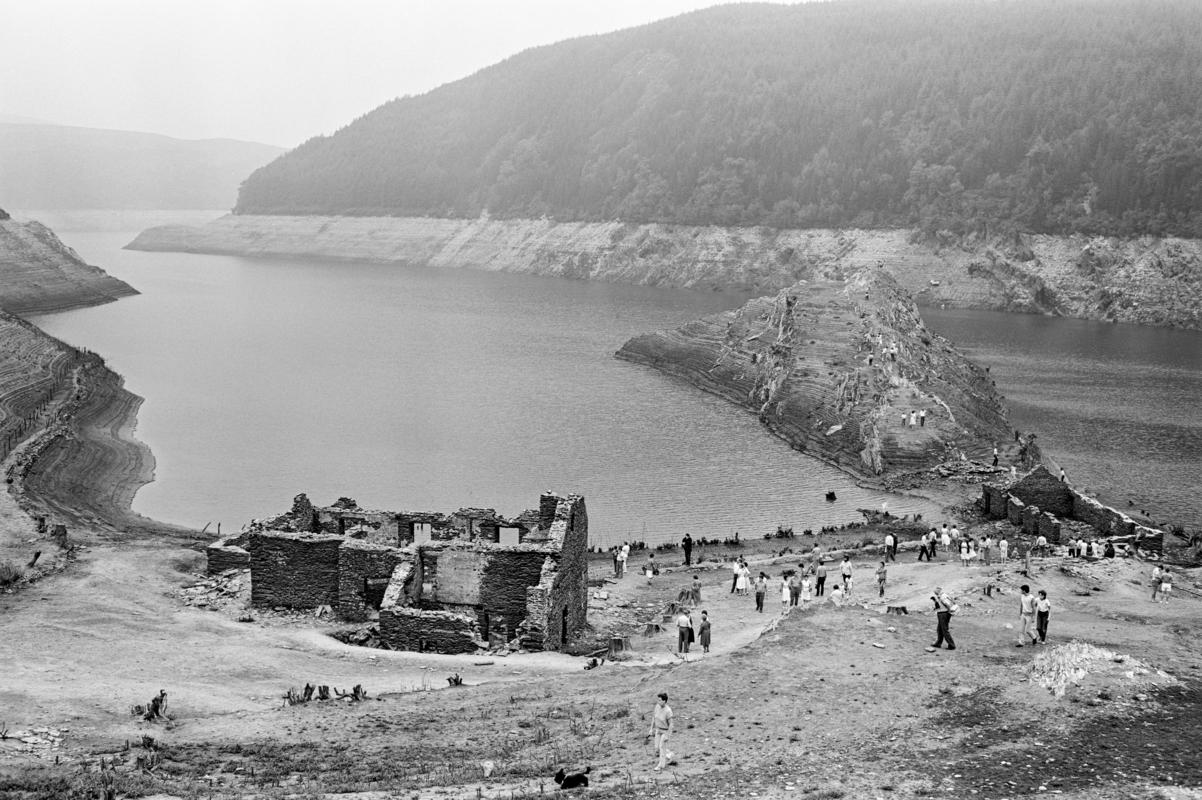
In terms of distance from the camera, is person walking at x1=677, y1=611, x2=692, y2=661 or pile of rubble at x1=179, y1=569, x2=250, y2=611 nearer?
person walking at x1=677, y1=611, x2=692, y2=661

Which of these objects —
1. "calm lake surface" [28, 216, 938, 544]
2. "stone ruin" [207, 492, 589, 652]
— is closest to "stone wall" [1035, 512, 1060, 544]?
"calm lake surface" [28, 216, 938, 544]

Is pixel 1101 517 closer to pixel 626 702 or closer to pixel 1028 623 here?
pixel 1028 623

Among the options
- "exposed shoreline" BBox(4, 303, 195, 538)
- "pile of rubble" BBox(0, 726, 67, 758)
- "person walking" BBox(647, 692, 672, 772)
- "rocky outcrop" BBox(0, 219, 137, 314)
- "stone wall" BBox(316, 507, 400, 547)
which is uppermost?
"rocky outcrop" BBox(0, 219, 137, 314)

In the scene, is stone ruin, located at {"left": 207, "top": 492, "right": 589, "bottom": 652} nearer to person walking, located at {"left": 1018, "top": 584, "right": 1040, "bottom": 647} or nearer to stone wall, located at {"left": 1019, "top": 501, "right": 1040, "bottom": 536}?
A: person walking, located at {"left": 1018, "top": 584, "right": 1040, "bottom": 647}

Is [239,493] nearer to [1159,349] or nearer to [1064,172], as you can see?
[1159,349]

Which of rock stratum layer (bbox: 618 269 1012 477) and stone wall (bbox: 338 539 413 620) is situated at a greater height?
rock stratum layer (bbox: 618 269 1012 477)

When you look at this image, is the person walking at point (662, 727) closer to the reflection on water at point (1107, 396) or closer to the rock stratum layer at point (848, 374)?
the reflection on water at point (1107, 396)

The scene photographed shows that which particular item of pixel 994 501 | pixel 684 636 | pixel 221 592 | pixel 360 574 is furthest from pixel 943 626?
pixel 994 501
